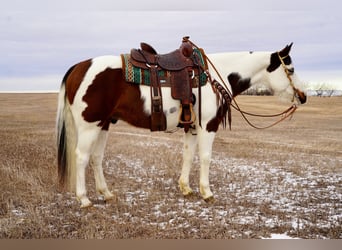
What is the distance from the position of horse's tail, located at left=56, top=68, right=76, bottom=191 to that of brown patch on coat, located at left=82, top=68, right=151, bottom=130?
212 mm

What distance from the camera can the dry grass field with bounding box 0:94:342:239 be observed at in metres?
2.35

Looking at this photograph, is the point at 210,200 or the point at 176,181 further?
the point at 176,181

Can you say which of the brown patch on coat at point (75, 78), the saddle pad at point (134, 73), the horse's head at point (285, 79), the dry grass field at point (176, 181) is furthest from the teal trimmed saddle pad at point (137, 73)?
the horse's head at point (285, 79)

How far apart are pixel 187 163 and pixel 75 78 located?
1266 mm

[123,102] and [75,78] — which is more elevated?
[75,78]

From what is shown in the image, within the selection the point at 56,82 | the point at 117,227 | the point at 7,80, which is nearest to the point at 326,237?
the point at 117,227

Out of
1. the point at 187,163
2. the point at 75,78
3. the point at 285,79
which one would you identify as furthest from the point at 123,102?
the point at 285,79

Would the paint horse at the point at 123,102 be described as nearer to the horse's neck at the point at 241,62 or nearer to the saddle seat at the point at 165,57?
the horse's neck at the point at 241,62

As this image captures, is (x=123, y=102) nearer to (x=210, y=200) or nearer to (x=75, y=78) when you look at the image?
(x=75, y=78)

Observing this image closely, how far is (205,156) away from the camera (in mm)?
2752

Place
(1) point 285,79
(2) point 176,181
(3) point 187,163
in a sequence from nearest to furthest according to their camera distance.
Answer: (1) point 285,79 < (3) point 187,163 < (2) point 176,181

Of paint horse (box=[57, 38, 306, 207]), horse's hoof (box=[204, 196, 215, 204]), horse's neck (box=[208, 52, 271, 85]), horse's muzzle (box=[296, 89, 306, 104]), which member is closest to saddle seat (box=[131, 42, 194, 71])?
paint horse (box=[57, 38, 306, 207])

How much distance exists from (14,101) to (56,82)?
1.54 ft

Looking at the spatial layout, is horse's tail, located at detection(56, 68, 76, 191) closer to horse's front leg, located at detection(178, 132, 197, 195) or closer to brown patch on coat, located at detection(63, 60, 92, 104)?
brown patch on coat, located at detection(63, 60, 92, 104)
